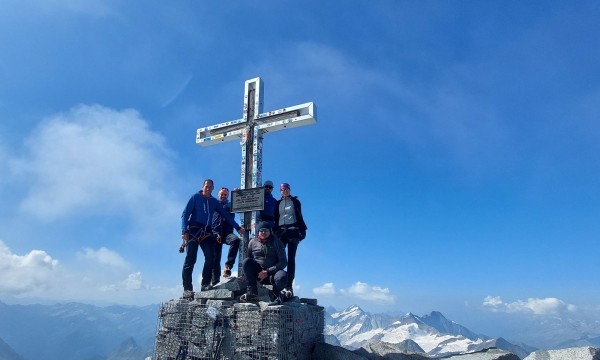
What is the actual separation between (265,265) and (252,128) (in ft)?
18.3

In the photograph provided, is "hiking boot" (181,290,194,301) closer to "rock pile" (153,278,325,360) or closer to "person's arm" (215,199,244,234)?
"rock pile" (153,278,325,360)

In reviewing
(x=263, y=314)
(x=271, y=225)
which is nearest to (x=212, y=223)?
(x=271, y=225)

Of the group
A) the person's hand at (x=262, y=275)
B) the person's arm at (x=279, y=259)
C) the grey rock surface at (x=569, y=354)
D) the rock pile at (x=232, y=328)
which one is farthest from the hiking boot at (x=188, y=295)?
the grey rock surface at (x=569, y=354)

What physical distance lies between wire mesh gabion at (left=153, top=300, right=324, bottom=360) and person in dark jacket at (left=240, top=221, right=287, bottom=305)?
17.2 inches

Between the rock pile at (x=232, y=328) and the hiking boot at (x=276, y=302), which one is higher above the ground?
the hiking boot at (x=276, y=302)

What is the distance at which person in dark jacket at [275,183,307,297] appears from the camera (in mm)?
9125

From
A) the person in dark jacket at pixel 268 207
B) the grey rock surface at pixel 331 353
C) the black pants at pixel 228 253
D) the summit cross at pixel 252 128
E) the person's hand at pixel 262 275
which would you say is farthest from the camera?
the summit cross at pixel 252 128

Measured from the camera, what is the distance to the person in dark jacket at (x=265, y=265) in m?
7.96

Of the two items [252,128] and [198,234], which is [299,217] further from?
[252,128]

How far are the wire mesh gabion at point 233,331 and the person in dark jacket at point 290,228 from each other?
44.4 inches

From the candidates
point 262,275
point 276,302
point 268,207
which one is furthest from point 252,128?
point 276,302

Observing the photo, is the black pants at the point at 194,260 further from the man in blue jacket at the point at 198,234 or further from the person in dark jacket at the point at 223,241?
the person in dark jacket at the point at 223,241

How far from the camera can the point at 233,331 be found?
293 inches

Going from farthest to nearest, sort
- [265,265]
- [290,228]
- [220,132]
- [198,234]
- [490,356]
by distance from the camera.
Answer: [220,132]
[290,228]
[198,234]
[265,265]
[490,356]
